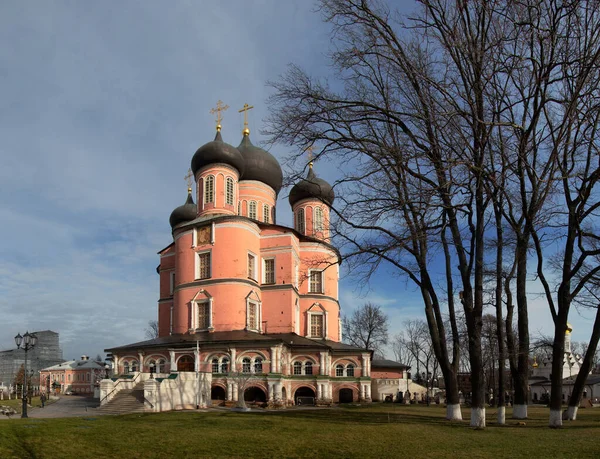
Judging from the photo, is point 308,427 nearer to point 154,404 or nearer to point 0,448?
point 0,448

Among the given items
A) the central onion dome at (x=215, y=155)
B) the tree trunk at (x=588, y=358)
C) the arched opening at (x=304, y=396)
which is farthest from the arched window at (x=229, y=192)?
the tree trunk at (x=588, y=358)

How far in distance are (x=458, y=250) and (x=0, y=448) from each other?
12.8m

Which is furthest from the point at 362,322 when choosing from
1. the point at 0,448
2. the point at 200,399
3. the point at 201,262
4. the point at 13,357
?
the point at 13,357

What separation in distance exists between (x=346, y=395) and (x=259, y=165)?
17.4 m

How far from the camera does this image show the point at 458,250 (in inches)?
659

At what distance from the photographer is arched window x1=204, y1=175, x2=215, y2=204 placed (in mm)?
35188

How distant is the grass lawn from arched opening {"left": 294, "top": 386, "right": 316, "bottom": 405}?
17.0 m

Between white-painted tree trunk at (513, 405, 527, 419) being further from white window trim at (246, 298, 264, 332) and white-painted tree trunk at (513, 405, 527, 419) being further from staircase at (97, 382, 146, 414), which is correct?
white window trim at (246, 298, 264, 332)

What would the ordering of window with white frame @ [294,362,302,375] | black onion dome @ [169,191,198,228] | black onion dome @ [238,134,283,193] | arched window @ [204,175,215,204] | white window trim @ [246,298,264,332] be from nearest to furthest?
1. window with white frame @ [294,362,302,375]
2. white window trim @ [246,298,264,332]
3. arched window @ [204,175,215,204]
4. black onion dome @ [238,134,283,193]
5. black onion dome @ [169,191,198,228]

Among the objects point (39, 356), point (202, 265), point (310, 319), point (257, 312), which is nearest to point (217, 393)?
point (257, 312)

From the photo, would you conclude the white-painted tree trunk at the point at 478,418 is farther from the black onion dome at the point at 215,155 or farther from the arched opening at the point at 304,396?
the black onion dome at the point at 215,155

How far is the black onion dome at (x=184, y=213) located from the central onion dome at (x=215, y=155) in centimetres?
678

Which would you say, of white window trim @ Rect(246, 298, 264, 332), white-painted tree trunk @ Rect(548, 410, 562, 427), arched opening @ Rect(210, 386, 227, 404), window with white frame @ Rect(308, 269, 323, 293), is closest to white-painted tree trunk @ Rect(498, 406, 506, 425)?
white-painted tree trunk @ Rect(548, 410, 562, 427)

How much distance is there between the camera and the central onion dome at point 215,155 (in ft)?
116
